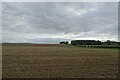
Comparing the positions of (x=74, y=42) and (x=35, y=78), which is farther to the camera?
(x=74, y=42)

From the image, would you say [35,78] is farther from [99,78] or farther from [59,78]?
[99,78]

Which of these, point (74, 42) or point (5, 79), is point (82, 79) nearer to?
point (5, 79)

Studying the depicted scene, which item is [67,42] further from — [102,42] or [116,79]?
[116,79]

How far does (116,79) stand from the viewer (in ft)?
31.8

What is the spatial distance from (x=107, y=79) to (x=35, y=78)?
12.5ft

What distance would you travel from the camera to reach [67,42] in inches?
5094

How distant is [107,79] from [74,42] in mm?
113716

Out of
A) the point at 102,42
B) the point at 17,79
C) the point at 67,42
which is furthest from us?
the point at 67,42

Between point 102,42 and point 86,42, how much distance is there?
10.3 m

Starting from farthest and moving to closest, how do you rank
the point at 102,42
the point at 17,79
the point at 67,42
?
the point at 67,42 → the point at 102,42 → the point at 17,79

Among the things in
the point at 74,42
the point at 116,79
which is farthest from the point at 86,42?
the point at 116,79

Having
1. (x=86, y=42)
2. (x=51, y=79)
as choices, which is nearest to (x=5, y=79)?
(x=51, y=79)

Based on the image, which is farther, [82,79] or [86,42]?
[86,42]

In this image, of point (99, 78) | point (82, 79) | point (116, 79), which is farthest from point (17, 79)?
point (116, 79)
